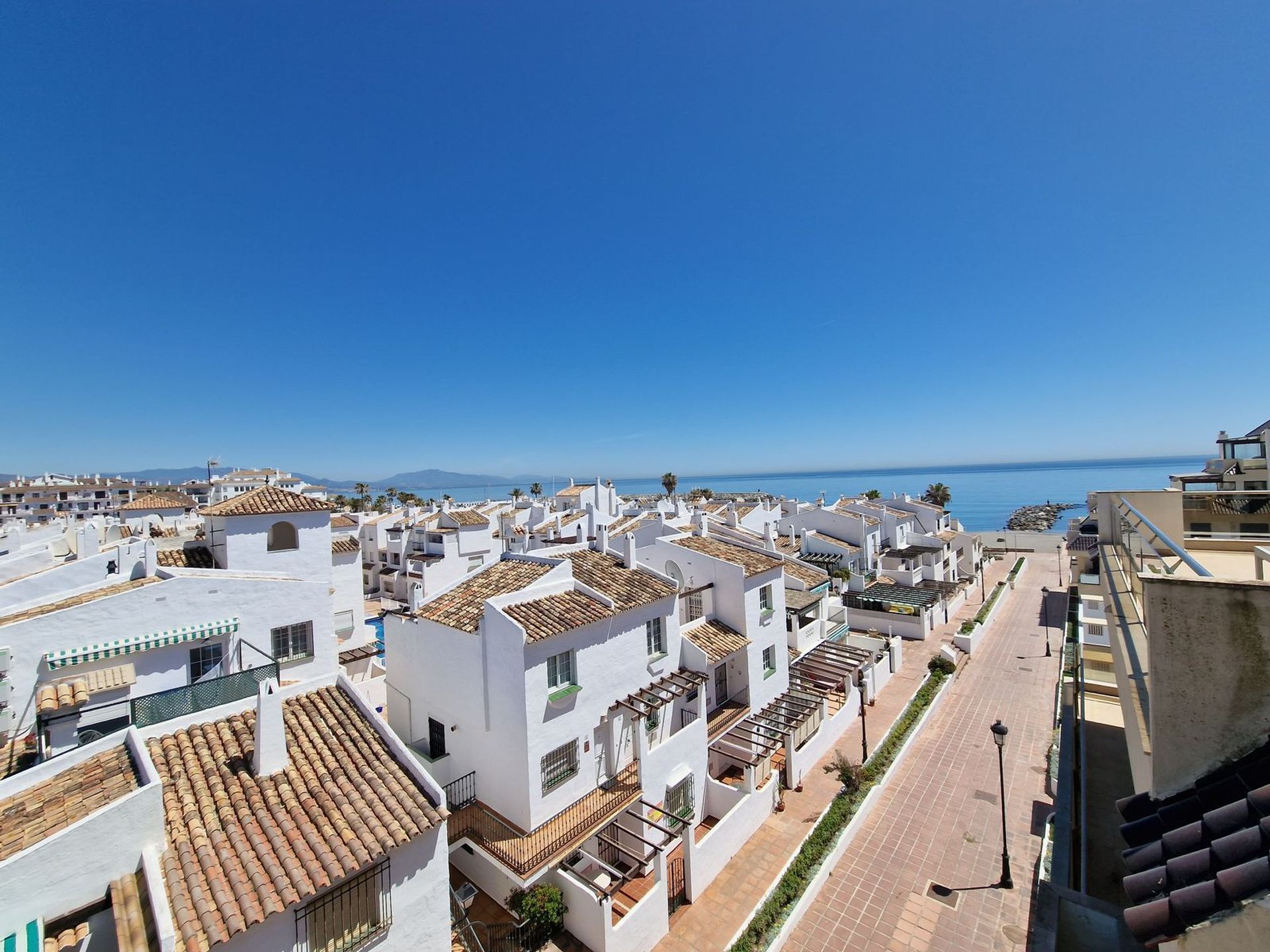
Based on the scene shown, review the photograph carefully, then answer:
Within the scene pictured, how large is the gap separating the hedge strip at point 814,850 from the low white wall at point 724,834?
1806 millimetres

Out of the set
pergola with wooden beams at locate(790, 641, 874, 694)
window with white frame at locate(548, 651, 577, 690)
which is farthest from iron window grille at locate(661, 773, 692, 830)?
pergola with wooden beams at locate(790, 641, 874, 694)

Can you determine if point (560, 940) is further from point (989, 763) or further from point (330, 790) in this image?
point (989, 763)

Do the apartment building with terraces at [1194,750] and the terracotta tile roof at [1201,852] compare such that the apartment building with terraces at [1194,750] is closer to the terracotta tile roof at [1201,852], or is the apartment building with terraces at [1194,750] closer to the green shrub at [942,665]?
the terracotta tile roof at [1201,852]

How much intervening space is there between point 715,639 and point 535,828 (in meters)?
9.64

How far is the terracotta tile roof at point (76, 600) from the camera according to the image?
40.8 ft

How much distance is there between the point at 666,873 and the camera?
599 inches

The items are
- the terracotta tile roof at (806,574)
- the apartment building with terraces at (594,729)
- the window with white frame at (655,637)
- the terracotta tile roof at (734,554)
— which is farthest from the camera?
the terracotta tile roof at (806,574)

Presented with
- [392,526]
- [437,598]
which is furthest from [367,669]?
[392,526]

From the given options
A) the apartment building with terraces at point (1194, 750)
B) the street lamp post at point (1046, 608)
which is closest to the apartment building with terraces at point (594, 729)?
the apartment building with terraces at point (1194, 750)

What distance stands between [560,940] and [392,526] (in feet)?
161

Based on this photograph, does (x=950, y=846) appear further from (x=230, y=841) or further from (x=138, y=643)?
(x=138, y=643)

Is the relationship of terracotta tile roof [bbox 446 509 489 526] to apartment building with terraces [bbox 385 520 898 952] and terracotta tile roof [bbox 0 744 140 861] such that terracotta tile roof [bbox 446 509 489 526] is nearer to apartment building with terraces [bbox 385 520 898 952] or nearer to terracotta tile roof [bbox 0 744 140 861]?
apartment building with terraces [bbox 385 520 898 952]

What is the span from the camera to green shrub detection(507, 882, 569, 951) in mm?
13406

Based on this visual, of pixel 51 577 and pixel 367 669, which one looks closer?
pixel 51 577
